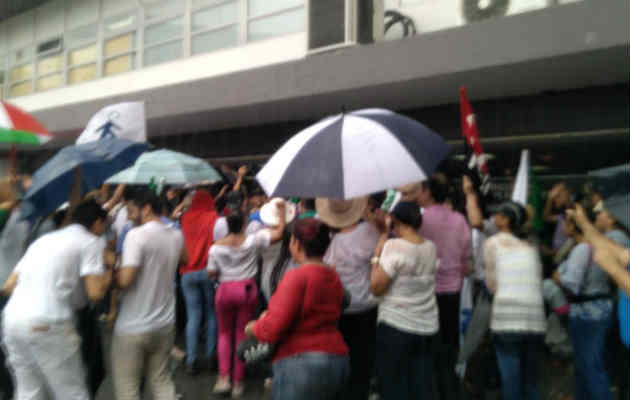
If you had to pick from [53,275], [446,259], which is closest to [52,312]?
[53,275]

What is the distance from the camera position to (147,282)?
3.58 meters

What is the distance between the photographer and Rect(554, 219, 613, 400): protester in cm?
395

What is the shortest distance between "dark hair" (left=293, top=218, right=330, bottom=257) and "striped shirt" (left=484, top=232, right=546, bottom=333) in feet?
5.31

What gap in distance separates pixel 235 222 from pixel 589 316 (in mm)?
3085

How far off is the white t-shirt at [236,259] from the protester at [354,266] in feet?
3.48

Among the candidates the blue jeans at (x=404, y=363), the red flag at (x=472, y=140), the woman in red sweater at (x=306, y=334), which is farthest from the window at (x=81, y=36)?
the woman in red sweater at (x=306, y=334)

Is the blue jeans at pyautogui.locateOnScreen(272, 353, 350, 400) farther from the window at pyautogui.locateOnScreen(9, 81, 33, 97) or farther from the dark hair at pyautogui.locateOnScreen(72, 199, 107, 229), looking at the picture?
the window at pyautogui.locateOnScreen(9, 81, 33, 97)

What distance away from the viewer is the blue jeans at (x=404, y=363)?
3518 mm

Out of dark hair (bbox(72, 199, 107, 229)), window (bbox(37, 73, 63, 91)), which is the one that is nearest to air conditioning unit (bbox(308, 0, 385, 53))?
dark hair (bbox(72, 199, 107, 229))

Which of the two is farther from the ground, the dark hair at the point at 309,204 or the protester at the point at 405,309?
the dark hair at the point at 309,204

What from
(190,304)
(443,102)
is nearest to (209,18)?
(443,102)

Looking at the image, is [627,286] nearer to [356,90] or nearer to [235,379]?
[235,379]

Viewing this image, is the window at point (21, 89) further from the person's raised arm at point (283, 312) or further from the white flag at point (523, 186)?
the person's raised arm at point (283, 312)

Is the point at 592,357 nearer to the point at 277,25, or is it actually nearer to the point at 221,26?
the point at 277,25
